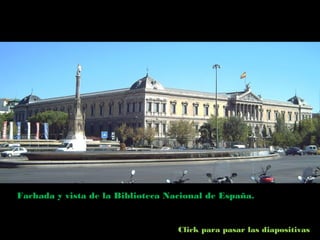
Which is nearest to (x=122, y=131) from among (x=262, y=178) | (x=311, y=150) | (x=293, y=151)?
(x=293, y=151)

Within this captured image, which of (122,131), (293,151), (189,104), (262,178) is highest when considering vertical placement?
(189,104)

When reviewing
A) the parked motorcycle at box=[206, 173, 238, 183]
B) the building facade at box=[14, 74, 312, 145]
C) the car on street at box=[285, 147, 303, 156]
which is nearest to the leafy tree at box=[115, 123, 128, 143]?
the building facade at box=[14, 74, 312, 145]

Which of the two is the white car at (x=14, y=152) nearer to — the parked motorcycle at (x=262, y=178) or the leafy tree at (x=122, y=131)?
the leafy tree at (x=122, y=131)

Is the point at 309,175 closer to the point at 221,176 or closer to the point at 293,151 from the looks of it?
the point at 221,176

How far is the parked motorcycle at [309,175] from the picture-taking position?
131 inches

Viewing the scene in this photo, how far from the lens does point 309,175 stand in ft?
11.2

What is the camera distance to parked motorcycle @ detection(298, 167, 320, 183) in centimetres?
333

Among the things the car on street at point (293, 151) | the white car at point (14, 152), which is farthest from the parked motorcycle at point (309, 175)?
the white car at point (14, 152)

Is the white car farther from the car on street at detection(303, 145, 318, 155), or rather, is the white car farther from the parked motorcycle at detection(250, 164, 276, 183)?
the parked motorcycle at detection(250, 164, 276, 183)
